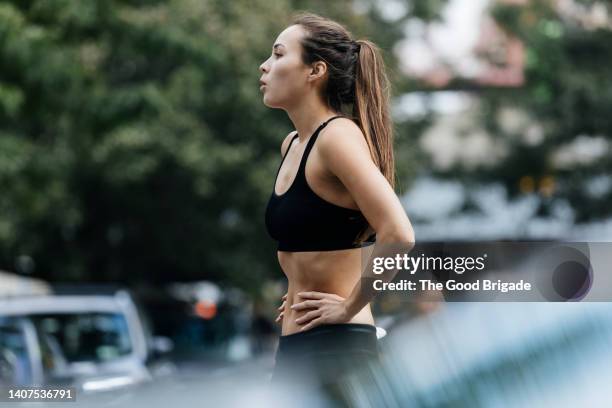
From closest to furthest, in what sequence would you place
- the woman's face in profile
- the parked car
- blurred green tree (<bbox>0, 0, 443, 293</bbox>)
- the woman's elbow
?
the woman's elbow < the woman's face in profile < the parked car < blurred green tree (<bbox>0, 0, 443, 293</bbox>)

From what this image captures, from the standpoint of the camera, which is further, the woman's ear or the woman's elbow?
the woman's ear

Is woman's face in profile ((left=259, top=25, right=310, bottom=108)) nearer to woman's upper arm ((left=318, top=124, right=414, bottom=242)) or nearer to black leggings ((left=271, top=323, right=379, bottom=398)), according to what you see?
woman's upper arm ((left=318, top=124, right=414, bottom=242))

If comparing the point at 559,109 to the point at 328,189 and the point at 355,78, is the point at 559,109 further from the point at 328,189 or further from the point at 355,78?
the point at 328,189

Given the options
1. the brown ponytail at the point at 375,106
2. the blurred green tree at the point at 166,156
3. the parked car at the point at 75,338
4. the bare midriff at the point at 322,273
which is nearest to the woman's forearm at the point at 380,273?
the bare midriff at the point at 322,273

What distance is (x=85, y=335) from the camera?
793 cm

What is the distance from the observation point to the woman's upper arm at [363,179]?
5.65 feet

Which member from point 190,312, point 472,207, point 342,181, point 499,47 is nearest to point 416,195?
point 472,207

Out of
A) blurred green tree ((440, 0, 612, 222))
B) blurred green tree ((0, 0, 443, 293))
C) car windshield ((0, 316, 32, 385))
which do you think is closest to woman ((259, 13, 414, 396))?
car windshield ((0, 316, 32, 385))

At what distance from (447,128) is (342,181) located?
28.5m

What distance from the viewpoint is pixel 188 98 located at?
73.2 ft

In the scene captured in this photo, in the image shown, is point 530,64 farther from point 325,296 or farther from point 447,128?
point 325,296

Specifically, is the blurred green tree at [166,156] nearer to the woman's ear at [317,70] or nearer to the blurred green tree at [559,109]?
the blurred green tree at [559,109]

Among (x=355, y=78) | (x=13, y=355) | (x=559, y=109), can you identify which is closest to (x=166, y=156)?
(x=559, y=109)

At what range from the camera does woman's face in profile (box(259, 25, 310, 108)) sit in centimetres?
200
